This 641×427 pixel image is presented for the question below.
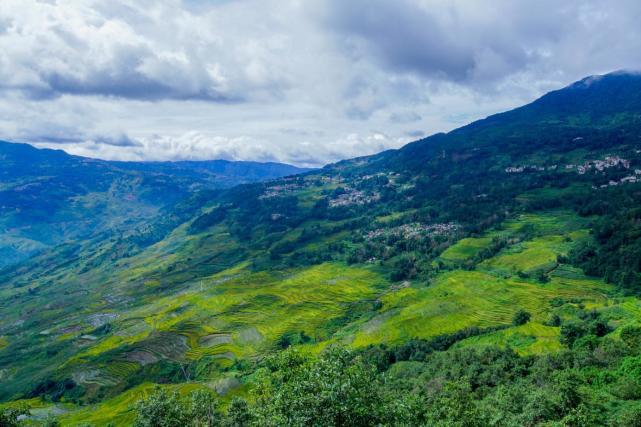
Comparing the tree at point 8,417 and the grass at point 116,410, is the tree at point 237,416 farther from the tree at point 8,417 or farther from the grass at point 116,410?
the grass at point 116,410

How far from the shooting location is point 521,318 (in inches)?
3967

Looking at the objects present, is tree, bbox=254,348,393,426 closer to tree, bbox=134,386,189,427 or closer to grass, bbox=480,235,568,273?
tree, bbox=134,386,189,427

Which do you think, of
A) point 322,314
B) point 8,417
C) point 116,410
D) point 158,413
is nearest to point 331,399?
point 158,413

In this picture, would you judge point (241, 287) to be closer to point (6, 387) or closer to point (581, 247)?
point (6, 387)

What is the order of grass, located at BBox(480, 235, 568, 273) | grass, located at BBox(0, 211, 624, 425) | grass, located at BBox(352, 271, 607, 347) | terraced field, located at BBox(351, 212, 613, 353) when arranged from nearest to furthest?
terraced field, located at BBox(351, 212, 613, 353) < grass, located at BBox(0, 211, 624, 425) < grass, located at BBox(352, 271, 607, 347) < grass, located at BBox(480, 235, 568, 273)

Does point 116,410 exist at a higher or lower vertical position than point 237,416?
lower

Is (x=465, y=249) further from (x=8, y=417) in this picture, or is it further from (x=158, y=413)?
(x=8, y=417)

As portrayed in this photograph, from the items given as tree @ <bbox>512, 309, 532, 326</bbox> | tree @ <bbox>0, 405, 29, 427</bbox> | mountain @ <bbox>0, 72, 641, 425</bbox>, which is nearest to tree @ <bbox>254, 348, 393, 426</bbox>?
mountain @ <bbox>0, 72, 641, 425</bbox>

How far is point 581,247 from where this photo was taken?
14100 centimetres

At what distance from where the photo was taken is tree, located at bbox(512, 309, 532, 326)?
330ft

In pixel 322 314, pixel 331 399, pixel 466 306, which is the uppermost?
pixel 331 399

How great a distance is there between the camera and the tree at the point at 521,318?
101m

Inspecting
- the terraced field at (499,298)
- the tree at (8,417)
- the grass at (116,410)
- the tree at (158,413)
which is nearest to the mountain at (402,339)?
the grass at (116,410)

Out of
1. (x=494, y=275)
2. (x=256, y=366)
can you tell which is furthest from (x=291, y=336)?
(x=494, y=275)
